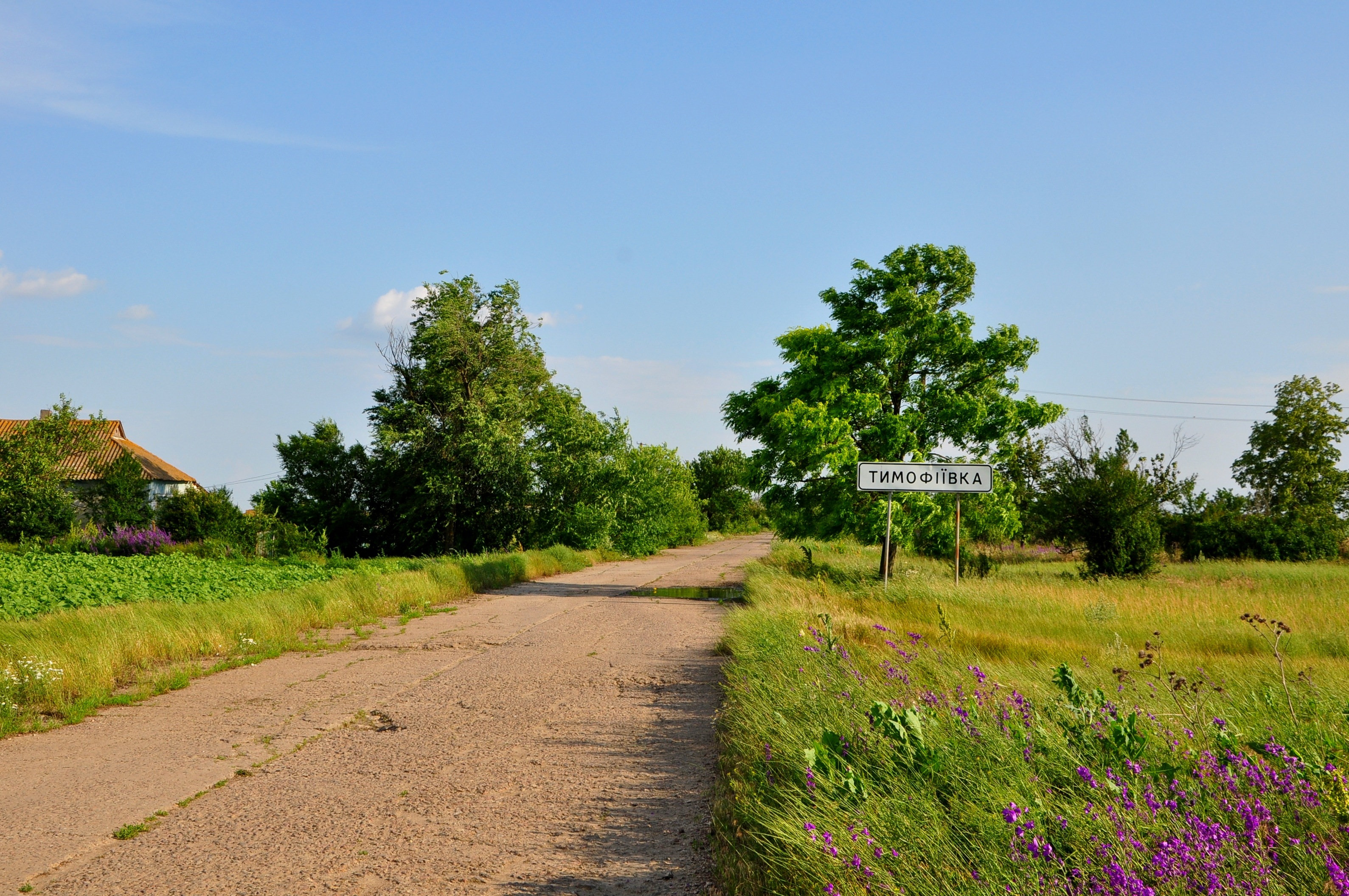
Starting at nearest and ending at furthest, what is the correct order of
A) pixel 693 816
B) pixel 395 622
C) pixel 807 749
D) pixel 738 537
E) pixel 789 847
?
pixel 789 847, pixel 807 749, pixel 693 816, pixel 395 622, pixel 738 537

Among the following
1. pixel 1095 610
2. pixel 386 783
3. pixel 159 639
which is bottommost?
pixel 386 783

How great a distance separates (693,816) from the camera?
17.5ft

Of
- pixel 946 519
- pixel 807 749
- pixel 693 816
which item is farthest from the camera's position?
pixel 946 519

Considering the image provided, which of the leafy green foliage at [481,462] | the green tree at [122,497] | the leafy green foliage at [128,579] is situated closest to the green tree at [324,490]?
the leafy green foliage at [481,462]

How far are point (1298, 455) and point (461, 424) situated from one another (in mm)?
41711

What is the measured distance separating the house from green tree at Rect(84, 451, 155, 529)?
68 centimetres

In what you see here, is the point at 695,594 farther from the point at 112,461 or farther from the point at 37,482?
the point at 112,461

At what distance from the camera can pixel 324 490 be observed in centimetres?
4362

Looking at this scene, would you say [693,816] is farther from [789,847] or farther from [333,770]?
[333,770]

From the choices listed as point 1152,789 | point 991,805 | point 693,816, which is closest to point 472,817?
point 693,816

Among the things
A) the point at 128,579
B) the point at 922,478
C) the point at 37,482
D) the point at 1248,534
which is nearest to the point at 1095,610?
the point at 922,478

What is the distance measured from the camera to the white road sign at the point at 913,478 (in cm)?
1769

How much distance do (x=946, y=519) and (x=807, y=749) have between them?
17652mm

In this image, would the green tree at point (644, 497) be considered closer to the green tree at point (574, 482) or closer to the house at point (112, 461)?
the green tree at point (574, 482)
